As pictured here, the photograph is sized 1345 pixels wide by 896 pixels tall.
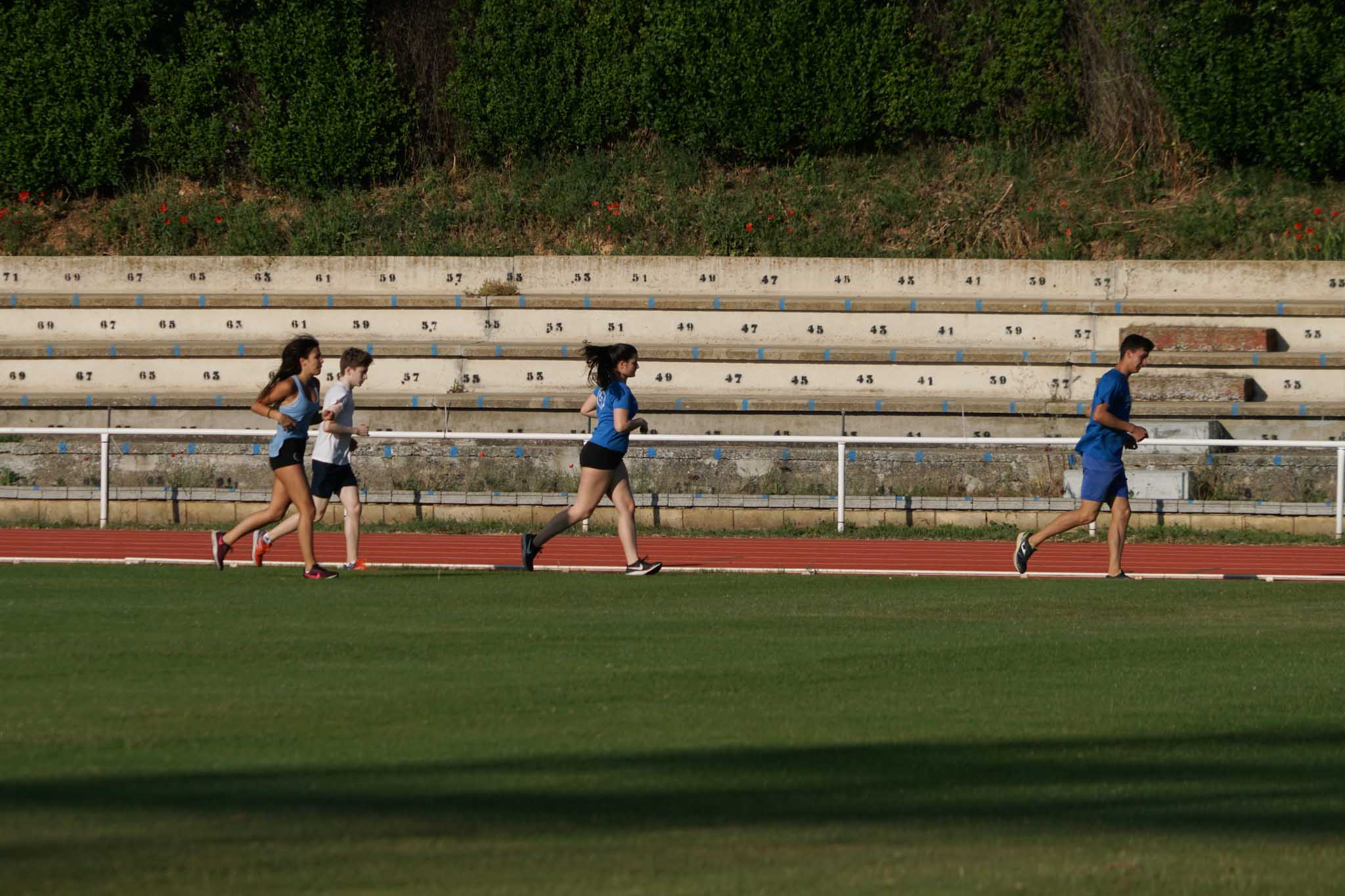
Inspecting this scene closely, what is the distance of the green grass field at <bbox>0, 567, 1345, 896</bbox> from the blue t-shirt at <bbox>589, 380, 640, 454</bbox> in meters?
2.63

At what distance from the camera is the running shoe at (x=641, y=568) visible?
13.2 metres

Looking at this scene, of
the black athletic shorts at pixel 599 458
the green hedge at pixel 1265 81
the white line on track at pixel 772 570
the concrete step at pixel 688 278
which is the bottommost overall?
the white line on track at pixel 772 570

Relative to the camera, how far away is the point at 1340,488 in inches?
698

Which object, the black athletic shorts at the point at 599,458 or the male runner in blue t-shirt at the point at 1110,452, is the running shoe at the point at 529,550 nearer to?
the black athletic shorts at the point at 599,458

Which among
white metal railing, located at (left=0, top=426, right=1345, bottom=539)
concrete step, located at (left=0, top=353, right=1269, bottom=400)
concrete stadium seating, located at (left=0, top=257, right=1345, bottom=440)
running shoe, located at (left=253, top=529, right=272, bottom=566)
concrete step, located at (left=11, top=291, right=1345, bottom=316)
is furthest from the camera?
concrete step, located at (left=11, top=291, right=1345, bottom=316)

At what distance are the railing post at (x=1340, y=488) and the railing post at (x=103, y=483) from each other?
Answer: 13.2 metres

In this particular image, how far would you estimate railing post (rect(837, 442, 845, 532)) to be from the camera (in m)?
18.3

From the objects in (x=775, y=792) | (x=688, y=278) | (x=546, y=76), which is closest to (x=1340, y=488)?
(x=688, y=278)

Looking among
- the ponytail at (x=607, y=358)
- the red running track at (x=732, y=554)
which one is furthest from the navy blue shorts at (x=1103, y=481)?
the ponytail at (x=607, y=358)

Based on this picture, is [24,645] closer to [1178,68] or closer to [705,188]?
[705,188]

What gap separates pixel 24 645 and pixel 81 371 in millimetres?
16913

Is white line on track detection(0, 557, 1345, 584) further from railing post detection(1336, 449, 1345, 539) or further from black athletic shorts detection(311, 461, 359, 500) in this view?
railing post detection(1336, 449, 1345, 539)

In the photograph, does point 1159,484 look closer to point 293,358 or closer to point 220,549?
point 293,358

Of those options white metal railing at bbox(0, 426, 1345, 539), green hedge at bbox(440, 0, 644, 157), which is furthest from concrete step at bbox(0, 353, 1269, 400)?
green hedge at bbox(440, 0, 644, 157)
